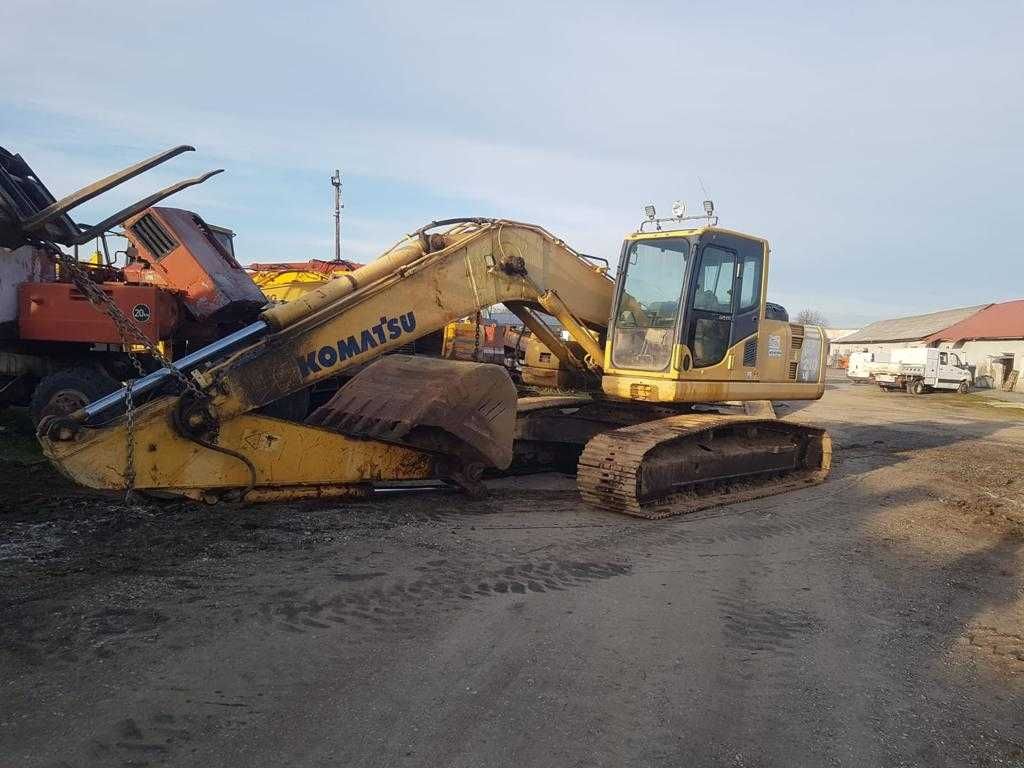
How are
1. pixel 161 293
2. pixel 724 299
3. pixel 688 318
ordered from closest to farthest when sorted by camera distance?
1. pixel 688 318
2. pixel 724 299
3. pixel 161 293

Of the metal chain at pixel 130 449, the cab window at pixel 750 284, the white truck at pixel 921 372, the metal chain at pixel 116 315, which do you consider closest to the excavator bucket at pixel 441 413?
the metal chain at pixel 116 315

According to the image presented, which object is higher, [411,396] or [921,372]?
[921,372]

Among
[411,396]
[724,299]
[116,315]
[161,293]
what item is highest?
[724,299]

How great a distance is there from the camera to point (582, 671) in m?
3.78

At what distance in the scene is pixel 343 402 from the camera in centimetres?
687

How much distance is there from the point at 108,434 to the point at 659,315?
507 centimetres

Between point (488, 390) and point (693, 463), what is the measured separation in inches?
91.3

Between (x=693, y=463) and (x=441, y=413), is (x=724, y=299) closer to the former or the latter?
(x=693, y=463)

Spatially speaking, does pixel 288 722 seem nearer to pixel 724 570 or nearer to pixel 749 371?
pixel 724 570

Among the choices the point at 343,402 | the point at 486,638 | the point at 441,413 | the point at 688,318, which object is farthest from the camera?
the point at 688,318

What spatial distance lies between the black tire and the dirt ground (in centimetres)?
206

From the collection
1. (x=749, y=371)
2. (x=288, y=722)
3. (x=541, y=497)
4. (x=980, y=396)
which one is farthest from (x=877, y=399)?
(x=288, y=722)

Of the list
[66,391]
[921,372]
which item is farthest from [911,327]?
[66,391]

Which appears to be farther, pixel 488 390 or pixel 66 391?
pixel 66 391
